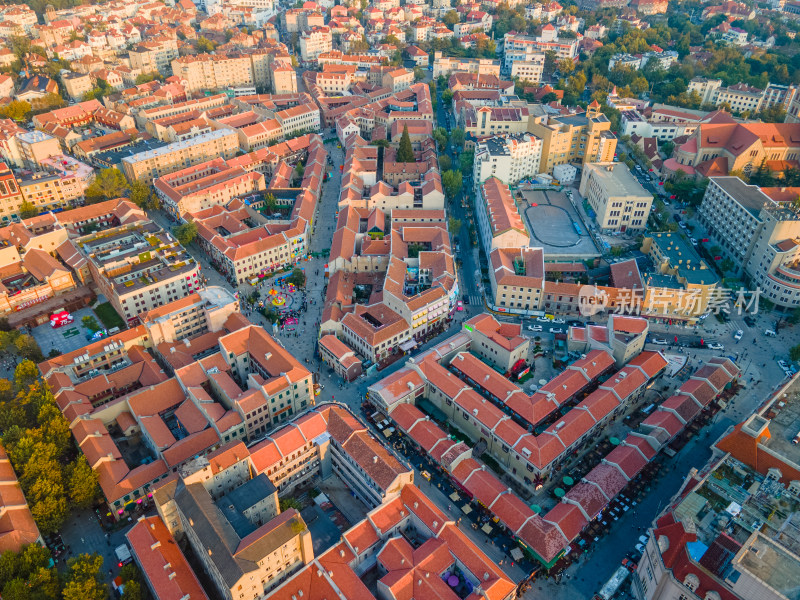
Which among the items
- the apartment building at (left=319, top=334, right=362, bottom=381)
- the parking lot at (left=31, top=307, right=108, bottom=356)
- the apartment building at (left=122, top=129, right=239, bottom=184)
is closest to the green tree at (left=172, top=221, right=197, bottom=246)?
the parking lot at (left=31, top=307, right=108, bottom=356)

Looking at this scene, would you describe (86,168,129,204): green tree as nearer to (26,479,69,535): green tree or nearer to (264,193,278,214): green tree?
(264,193,278,214): green tree

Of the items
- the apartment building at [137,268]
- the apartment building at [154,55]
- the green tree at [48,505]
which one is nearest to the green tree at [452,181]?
the apartment building at [137,268]

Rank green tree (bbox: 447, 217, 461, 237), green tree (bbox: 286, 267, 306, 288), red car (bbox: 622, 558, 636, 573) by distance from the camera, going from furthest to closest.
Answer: green tree (bbox: 447, 217, 461, 237) < green tree (bbox: 286, 267, 306, 288) < red car (bbox: 622, 558, 636, 573)

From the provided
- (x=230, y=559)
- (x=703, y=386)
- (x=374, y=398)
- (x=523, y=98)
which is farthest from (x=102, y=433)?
(x=523, y=98)

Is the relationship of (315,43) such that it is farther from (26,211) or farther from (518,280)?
(518,280)

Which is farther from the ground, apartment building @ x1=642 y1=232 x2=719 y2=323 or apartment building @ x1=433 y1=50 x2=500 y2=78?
apartment building @ x1=433 y1=50 x2=500 y2=78

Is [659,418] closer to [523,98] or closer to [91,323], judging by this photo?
[91,323]
